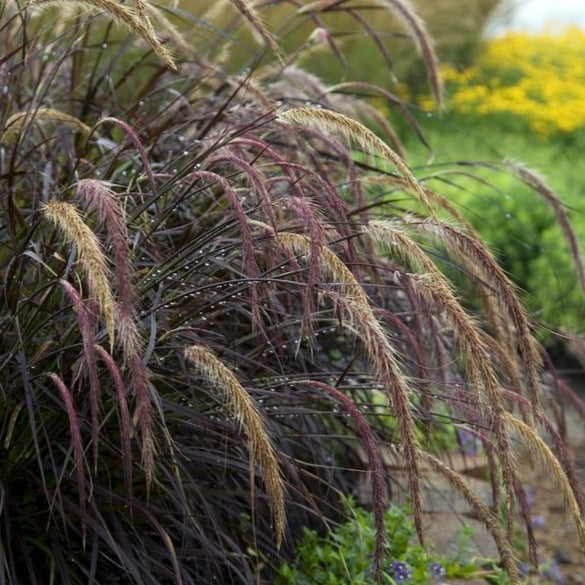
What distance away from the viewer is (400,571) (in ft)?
9.37

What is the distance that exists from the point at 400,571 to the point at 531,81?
9478 millimetres

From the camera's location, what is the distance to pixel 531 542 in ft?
7.87

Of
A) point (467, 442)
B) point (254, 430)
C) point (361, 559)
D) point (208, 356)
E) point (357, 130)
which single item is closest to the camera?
point (254, 430)

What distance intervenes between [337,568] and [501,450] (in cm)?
101

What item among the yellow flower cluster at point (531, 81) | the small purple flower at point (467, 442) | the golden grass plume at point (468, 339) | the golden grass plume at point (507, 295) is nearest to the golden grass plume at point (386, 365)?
the golden grass plume at point (468, 339)

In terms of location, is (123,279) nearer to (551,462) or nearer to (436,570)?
(551,462)

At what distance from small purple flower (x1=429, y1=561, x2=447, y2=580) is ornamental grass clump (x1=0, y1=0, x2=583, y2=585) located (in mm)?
284

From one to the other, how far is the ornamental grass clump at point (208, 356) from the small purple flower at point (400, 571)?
0.27 meters

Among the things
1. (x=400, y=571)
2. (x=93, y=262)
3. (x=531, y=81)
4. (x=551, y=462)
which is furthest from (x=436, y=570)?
(x=531, y=81)

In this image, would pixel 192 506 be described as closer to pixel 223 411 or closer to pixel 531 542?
pixel 223 411

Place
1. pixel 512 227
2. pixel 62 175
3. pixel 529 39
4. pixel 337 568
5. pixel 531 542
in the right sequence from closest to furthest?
pixel 531 542 → pixel 337 568 → pixel 62 175 → pixel 512 227 → pixel 529 39

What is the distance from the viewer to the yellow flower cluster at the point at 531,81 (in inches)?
405

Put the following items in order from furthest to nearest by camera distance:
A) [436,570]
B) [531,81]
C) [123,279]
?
1. [531,81]
2. [436,570]
3. [123,279]

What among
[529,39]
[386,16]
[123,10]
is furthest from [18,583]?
[529,39]
